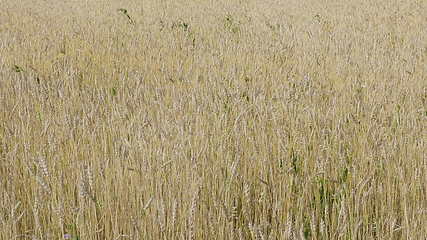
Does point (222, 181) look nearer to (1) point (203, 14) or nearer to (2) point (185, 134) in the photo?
(2) point (185, 134)

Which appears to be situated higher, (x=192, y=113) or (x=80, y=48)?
(x=80, y=48)

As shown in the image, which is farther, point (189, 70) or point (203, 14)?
point (203, 14)

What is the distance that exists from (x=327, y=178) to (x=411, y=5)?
326 inches

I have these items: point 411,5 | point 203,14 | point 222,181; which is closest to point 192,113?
point 222,181

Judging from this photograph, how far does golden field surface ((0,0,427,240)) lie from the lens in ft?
5.79

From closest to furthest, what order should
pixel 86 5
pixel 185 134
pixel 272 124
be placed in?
1. pixel 185 134
2. pixel 272 124
3. pixel 86 5

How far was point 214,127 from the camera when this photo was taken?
2.60 meters

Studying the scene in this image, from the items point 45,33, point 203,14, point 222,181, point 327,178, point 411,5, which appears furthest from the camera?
point 411,5

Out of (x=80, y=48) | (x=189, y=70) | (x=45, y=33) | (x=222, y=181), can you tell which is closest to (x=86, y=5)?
(x=45, y=33)

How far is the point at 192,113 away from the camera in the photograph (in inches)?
116

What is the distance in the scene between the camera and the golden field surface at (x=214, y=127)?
1.77m

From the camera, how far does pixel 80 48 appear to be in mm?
5336

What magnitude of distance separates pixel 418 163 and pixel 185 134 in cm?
103

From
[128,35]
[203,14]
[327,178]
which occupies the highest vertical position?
[203,14]
